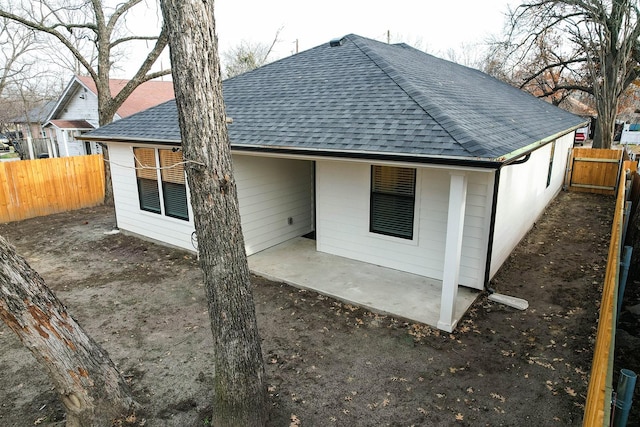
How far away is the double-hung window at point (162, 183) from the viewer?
8.56 metres

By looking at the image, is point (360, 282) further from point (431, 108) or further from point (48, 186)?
point (48, 186)

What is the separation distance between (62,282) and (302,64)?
7.09 meters

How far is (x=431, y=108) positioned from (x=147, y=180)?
6.62 meters

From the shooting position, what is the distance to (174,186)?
8.69 metres

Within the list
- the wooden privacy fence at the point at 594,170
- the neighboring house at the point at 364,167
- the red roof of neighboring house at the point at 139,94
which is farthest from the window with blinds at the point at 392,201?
the red roof of neighboring house at the point at 139,94

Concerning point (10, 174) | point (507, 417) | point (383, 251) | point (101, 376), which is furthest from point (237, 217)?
point (10, 174)

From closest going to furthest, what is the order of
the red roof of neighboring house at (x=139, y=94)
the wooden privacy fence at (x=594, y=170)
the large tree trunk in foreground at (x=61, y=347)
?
1. the large tree trunk in foreground at (x=61, y=347)
2. the wooden privacy fence at (x=594, y=170)
3. the red roof of neighboring house at (x=139, y=94)

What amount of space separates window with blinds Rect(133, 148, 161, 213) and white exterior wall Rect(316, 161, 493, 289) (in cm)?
384

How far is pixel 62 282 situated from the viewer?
733 centimetres

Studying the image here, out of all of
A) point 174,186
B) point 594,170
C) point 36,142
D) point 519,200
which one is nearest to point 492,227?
point 519,200

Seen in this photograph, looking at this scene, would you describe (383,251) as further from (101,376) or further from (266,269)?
(101,376)

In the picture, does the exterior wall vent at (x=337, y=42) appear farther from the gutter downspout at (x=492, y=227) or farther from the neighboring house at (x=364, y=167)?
the gutter downspout at (x=492, y=227)

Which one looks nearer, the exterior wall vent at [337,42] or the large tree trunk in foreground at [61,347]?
the large tree trunk in foreground at [61,347]

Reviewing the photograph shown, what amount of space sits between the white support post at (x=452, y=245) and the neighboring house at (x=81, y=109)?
19709mm
